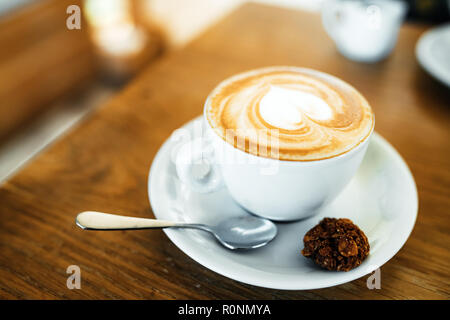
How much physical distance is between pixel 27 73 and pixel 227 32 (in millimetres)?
1223

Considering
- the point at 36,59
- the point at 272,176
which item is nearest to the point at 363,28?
the point at 272,176

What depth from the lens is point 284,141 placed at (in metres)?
0.49

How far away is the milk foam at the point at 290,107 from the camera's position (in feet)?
1.73

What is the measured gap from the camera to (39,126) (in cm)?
189

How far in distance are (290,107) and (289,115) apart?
0.02 m

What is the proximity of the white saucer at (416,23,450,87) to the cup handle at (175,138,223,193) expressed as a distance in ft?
1.89

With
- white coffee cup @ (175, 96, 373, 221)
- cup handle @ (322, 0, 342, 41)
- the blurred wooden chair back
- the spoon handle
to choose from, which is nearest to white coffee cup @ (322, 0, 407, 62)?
cup handle @ (322, 0, 342, 41)

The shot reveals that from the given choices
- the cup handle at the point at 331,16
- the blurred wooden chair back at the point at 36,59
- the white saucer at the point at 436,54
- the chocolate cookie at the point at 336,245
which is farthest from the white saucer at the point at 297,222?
the blurred wooden chair back at the point at 36,59

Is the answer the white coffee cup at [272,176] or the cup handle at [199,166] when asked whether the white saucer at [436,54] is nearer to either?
the white coffee cup at [272,176]

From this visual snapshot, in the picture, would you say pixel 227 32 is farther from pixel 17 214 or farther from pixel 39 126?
pixel 39 126

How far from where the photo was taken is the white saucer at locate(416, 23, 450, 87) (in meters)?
0.84

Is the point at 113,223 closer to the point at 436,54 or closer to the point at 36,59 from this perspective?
the point at 436,54

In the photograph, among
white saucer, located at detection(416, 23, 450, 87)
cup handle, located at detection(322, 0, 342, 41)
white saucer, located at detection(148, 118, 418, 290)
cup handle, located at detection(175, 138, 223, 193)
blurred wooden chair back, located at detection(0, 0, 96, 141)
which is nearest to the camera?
white saucer, located at detection(148, 118, 418, 290)

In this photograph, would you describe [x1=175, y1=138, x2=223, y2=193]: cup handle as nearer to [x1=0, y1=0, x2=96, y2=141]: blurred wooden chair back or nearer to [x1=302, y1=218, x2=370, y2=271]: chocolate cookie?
[x1=302, y1=218, x2=370, y2=271]: chocolate cookie
